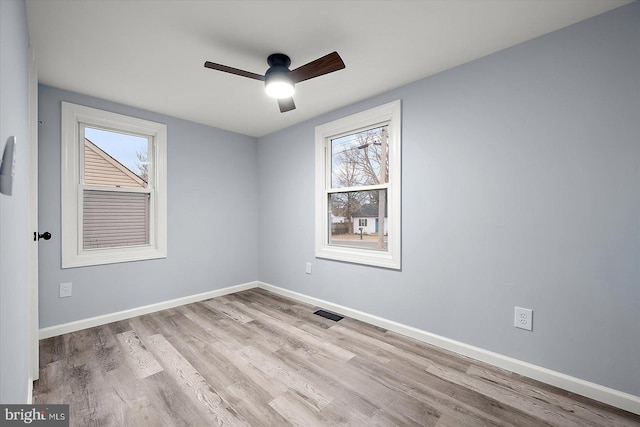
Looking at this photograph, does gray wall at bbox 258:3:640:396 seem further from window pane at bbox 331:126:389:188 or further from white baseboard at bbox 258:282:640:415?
window pane at bbox 331:126:389:188

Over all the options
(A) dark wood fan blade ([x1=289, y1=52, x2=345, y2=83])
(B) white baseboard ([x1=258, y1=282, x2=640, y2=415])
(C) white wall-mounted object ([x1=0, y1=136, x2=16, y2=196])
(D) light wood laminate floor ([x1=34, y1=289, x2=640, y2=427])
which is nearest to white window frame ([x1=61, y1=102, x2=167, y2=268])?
(D) light wood laminate floor ([x1=34, y1=289, x2=640, y2=427])

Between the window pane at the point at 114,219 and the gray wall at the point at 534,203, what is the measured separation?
285cm

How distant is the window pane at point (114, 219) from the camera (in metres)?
2.99

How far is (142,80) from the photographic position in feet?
8.44

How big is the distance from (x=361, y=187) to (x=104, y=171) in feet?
9.39

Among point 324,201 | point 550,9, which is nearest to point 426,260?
point 324,201

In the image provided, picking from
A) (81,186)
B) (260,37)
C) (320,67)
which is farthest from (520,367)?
(81,186)

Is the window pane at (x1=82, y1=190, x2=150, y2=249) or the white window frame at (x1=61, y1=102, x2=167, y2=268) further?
the window pane at (x1=82, y1=190, x2=150, y2=249)

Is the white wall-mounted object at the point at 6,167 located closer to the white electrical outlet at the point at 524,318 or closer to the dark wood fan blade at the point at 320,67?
the dark wood fan blade at the point at 320,67

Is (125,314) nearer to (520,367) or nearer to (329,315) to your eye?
(329,315)

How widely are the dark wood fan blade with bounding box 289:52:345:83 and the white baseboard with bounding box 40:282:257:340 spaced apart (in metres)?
3.01

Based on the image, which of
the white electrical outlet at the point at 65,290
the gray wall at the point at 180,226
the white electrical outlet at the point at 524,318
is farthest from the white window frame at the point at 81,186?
the white electrical outlet at the point at 524,318

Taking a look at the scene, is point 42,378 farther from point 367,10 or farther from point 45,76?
point 367,10

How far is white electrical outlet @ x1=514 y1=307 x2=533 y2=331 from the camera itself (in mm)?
2015
